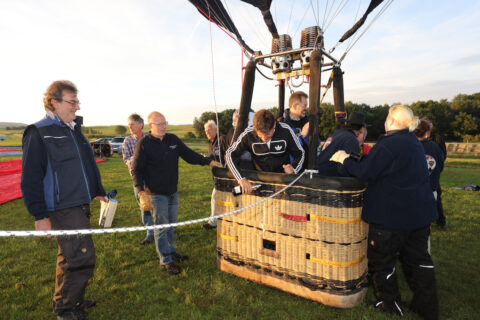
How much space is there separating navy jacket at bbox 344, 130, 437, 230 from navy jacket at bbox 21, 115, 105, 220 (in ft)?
8.25

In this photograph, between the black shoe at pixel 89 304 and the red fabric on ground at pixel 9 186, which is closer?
the black shoe at pixel 89 304

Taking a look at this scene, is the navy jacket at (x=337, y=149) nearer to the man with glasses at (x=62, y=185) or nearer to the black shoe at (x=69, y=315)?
the man with glasses at (x=62, y=185)

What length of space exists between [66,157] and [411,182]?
304 cm

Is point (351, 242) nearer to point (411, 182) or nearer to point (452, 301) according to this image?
point (411, 182)

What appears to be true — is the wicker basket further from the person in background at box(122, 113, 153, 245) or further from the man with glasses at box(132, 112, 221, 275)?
the person in background at box(122, 113, 153, 245)

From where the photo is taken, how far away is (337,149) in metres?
2.84

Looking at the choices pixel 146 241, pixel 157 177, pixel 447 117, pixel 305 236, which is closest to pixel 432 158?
pixel 305 236

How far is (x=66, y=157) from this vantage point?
92.3 inches

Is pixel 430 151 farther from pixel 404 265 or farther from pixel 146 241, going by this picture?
pixel 146 241

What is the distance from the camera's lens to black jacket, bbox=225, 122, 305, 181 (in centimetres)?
303

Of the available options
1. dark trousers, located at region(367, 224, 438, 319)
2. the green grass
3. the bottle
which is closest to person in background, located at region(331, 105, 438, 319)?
dark trousers, located at region(367, 224, 438, 319)

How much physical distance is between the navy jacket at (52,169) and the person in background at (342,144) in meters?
2.40

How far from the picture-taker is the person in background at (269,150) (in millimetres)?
2969

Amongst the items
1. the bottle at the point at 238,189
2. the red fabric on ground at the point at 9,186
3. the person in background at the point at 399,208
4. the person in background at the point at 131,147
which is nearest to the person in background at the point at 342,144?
the person in background at the point at 399,208
